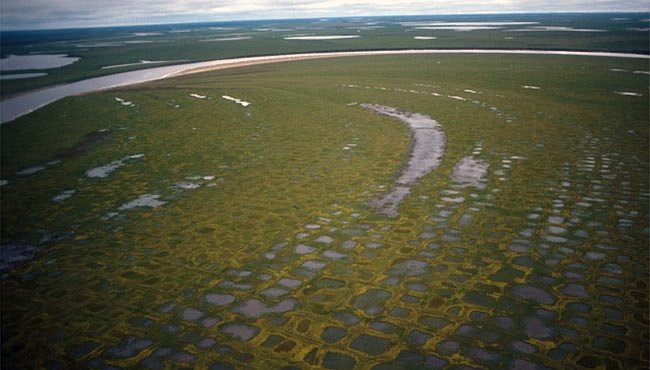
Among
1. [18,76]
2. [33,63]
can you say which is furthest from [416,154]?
[33,63]

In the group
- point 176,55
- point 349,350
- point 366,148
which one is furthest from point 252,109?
point 176,55

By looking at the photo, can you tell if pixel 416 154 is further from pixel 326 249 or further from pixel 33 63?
pixel 33 63

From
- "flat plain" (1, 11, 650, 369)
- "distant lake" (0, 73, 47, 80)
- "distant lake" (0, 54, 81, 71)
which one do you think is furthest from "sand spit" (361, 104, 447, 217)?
"distant lake" (0, 54, 81, 71)

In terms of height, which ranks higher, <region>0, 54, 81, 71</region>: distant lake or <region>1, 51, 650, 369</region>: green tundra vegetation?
<region>0, 54, 81, 71</region>: distant lake

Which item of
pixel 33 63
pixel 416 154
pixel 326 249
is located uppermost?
pixel 33 63

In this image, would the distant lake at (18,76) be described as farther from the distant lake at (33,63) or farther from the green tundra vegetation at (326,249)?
the green tundra vegetation at (326,249)

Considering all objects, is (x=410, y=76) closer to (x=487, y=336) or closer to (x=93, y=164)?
(x=93, y=164)

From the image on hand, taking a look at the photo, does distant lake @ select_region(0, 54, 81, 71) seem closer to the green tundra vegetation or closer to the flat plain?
the flat plain

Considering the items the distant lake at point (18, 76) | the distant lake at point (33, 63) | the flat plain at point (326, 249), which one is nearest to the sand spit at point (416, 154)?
the flat plain at point (326, 249)
